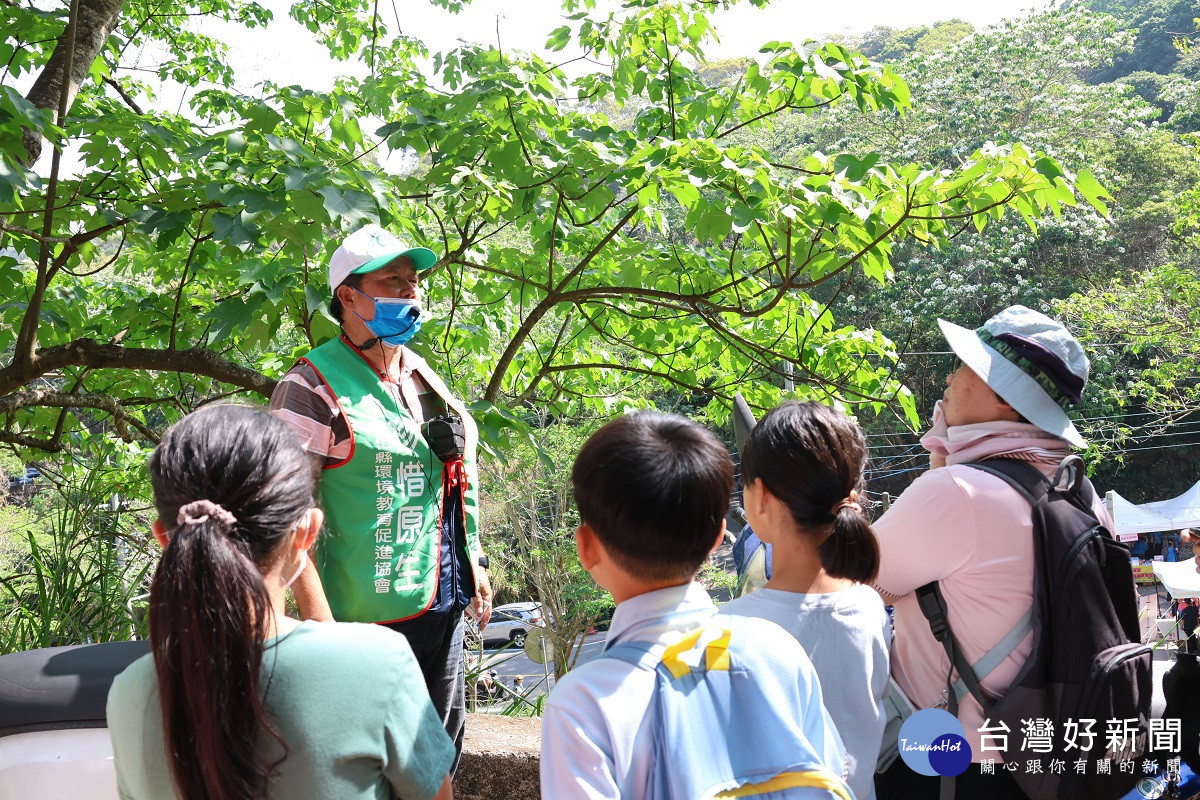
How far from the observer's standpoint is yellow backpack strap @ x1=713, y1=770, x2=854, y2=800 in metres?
1.14

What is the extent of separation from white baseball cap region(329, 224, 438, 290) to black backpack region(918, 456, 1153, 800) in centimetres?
144

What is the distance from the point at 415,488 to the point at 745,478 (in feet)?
2.72

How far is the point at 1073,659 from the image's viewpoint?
169 cm

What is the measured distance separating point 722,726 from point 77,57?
11.5 ft

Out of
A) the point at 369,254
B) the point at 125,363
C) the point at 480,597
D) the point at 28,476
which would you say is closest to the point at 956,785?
the point at 480,597

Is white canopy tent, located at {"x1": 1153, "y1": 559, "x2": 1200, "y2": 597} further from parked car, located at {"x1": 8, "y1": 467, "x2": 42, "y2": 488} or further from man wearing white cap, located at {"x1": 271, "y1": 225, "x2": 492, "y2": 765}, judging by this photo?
parked car, located at {"x1": 8, "y1": 467, "x2": 42, "y2": 488}

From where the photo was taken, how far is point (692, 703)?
116 centimetres

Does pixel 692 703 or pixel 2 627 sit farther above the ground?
pixel 692 703

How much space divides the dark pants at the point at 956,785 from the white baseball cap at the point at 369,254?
1.53m

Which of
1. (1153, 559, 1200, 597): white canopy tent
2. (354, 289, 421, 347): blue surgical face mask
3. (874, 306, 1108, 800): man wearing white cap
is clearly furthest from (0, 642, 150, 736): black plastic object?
(1153, 559, 1200, 597): white canopy tent

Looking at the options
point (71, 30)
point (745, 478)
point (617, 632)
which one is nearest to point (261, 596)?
point (617, 632)

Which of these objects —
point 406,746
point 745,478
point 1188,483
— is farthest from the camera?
point 1188,483

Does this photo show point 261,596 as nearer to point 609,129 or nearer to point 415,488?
point 415,488

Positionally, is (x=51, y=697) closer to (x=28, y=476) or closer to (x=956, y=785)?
(x=956, y=785)
